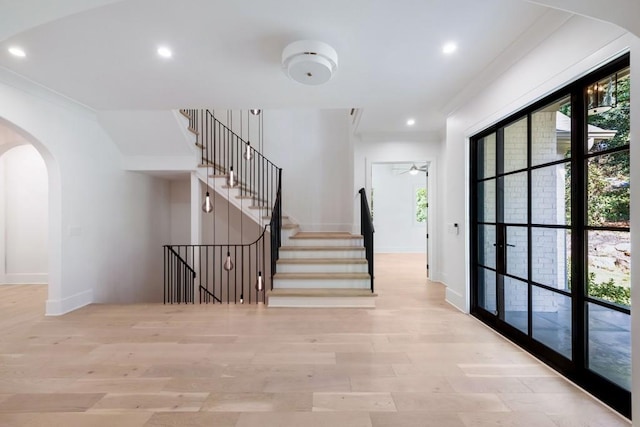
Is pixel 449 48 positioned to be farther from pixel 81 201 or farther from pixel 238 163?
pixel 238 163

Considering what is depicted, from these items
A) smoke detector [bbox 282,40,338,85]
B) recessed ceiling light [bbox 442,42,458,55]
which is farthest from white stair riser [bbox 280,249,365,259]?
recessed ceiling light [bbox 442,42,458,55]

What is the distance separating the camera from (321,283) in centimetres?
388

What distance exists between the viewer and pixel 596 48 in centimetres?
182

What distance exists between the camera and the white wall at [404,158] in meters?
5.16

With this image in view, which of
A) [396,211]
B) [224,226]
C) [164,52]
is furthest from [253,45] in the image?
[396,211]

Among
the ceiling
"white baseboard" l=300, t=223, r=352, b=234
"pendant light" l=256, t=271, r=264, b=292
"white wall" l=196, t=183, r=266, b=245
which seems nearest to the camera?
the ceiling

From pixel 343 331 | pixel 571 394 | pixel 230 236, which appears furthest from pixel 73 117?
pixel 571 394

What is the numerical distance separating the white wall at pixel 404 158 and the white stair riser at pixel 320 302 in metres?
1.73

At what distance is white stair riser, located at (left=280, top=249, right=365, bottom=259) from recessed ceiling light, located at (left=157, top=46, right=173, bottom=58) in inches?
109

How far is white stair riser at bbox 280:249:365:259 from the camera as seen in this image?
4.32 metres

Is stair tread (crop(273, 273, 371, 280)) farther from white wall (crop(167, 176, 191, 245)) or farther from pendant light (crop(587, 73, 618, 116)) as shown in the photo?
white wall (crop(167, 176, 191, 245))

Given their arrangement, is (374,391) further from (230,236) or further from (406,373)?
(230,236)

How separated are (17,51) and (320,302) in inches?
149

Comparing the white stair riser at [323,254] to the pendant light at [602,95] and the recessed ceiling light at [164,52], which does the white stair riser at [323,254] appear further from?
the pendant light at [602,95]
